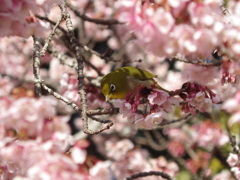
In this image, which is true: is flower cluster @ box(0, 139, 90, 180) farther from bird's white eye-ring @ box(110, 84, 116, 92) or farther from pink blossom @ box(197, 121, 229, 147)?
pink blossom @ box(197, 121, 229, 147)

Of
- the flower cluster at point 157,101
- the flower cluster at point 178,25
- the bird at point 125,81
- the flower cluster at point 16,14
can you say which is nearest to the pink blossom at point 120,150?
the bird at point 125,81

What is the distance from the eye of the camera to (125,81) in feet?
5.86

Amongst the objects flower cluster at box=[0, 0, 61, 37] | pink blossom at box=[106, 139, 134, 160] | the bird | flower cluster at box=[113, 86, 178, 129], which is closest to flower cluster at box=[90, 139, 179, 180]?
pink blossom at box=[106, 139, 134, 160]

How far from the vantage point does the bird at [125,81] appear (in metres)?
1.71

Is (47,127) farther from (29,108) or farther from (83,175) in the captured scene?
(83,175)

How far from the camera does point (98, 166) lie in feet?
5.03

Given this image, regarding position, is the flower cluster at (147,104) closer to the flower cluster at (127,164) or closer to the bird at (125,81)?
the bird at (125,81)

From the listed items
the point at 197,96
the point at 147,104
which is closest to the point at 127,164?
the point at 147,104

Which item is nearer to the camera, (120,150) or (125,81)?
(125,81)

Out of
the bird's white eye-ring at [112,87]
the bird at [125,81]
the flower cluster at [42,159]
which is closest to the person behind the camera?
the flower cluster at [42,159]

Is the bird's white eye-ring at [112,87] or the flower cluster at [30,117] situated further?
the bird's white eye-ring at [112,87]

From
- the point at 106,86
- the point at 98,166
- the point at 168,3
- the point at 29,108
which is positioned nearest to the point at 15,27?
the point at 29,108

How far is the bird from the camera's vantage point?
5.60ft

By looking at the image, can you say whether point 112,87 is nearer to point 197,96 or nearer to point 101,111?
point 101,111
